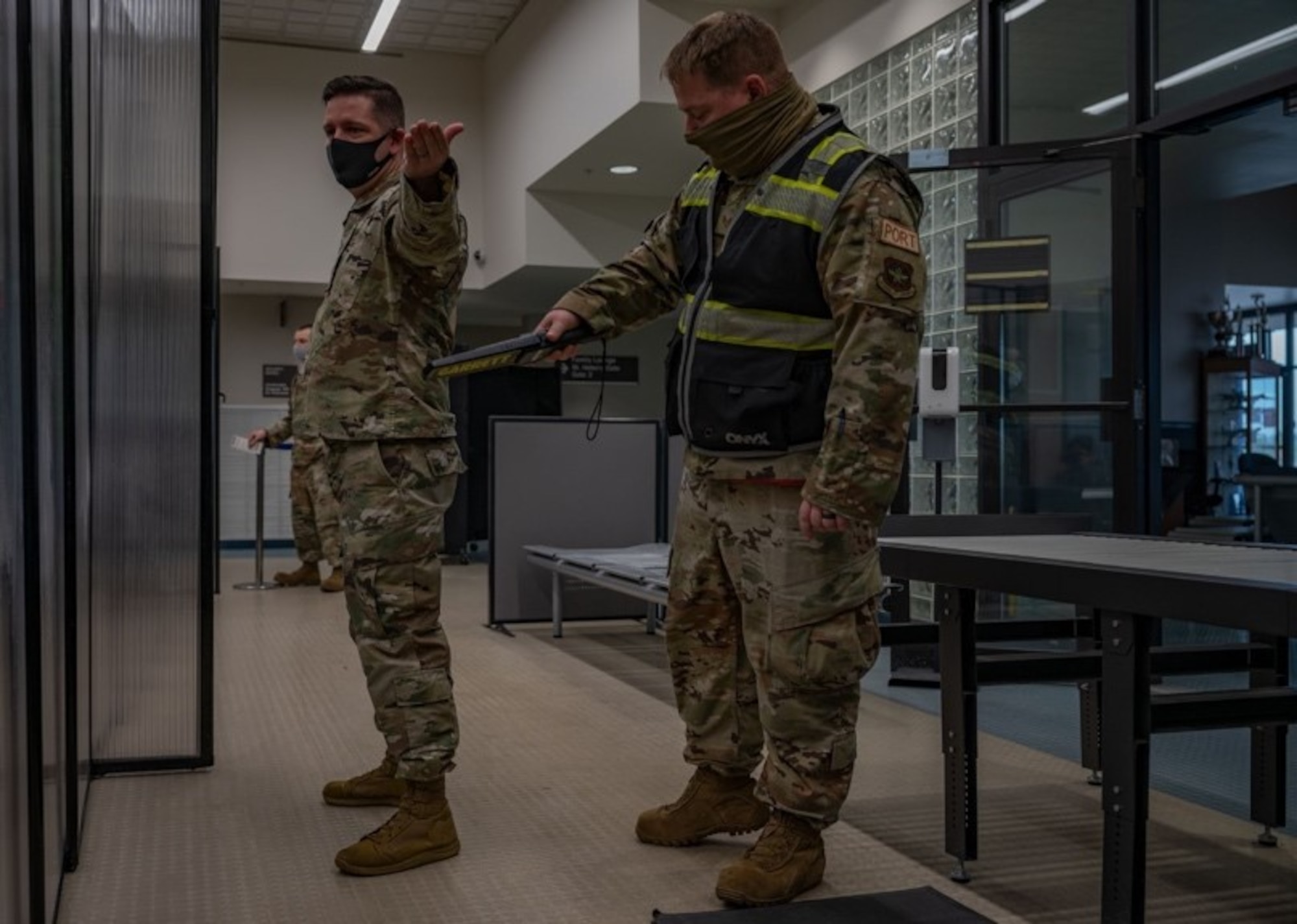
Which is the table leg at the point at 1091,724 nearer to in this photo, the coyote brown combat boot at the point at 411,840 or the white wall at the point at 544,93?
the coyote brown combat boot at the point at 411,840

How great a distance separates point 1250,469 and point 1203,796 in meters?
5.91

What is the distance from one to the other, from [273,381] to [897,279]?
1014cm

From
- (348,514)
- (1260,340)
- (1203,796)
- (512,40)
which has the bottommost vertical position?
(1203,796)

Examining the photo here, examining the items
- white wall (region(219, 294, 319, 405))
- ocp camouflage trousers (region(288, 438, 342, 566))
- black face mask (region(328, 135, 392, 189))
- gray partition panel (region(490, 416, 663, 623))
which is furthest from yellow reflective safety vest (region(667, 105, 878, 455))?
white wall (region(219, 294, 319, 405))

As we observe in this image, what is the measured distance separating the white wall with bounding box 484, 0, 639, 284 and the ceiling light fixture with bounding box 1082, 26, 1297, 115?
291 cm

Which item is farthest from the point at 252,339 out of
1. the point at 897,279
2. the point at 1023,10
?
the point at 897,279

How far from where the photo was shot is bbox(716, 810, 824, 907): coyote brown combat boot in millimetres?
2047

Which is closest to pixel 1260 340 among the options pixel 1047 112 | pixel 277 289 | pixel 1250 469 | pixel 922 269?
pixel 1250 469

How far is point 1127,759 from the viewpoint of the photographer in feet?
5.85

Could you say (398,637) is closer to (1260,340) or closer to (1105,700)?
(1105,700)

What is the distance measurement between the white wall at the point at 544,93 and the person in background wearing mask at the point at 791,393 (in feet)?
15.6

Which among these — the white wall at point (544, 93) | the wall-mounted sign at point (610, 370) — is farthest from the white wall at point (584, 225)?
the wall-mounted sign at point (610, 370)

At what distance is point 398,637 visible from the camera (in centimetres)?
232

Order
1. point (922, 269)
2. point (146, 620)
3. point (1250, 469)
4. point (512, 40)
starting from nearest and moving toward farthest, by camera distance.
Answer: point (922, 269)
point (146, 620)
point (1250, 469)
point (512, 40)
